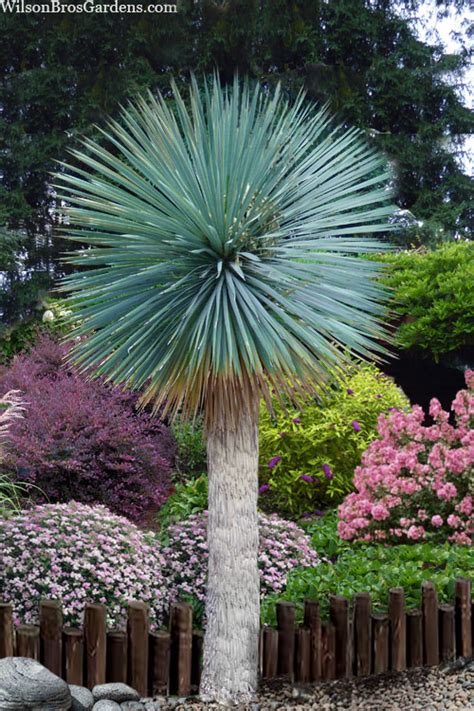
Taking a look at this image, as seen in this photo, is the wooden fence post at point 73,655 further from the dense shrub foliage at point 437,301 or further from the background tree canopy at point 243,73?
the background tree canopy at point 243,73

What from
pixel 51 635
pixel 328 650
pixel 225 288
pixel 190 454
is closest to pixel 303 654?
pixel 328 650

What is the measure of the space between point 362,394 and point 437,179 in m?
12.3

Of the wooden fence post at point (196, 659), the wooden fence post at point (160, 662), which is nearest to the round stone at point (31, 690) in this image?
the wooden fence post at point (160, 662)

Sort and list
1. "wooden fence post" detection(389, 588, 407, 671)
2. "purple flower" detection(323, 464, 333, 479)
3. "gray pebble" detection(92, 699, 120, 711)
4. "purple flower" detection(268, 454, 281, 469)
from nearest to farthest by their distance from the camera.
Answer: "gray pebble" detection(92, 699, 120, 711), "wooden fence post" detection(389, 588, 407, 671), "purple flower" detection(323, 464, 333, 479), "purple flower" detection(268, 454, 281, 469)

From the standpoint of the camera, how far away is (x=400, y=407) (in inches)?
328

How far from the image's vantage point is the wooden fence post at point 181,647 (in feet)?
13.9

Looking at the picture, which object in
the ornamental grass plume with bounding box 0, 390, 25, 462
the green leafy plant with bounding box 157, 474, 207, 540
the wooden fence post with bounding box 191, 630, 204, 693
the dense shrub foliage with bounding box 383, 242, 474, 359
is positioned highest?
the dense shrub foliage with bounding box 383, 242, 474, 359

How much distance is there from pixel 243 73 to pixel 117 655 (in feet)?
55.8

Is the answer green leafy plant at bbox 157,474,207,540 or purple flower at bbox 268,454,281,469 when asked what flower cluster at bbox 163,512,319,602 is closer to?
green leafy plant at bbox 157,474,207,540

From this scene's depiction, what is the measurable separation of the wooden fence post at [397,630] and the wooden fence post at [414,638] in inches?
2.0

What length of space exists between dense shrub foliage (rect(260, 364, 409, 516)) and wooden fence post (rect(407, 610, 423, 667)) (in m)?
2.97

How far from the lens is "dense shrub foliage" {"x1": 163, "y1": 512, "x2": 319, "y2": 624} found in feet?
17.0

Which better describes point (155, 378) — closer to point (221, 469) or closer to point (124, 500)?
point (221, 469)

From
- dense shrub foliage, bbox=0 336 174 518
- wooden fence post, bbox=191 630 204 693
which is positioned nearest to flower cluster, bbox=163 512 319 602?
wooden fence post, bbox=191 630 204 693
